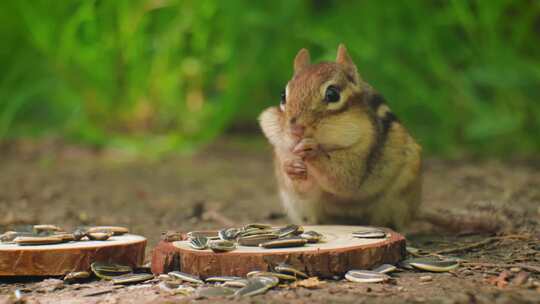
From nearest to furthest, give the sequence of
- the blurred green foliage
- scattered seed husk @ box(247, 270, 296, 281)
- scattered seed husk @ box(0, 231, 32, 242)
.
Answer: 1. scattered seed husk @ box(247, 270, 296, 281)
2. scattered seed husk @ box(0, 231, 32, 242)
3. the blurred green foliage

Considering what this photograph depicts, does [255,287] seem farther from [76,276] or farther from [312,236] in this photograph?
[76,276]

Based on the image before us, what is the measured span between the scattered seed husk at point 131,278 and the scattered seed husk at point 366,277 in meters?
0.71

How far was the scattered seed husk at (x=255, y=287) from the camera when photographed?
2158 millimetres

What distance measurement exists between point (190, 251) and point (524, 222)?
1.69 m

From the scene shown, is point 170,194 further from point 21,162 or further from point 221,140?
point 221,140

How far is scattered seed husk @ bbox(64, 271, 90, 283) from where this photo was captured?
2.54 m

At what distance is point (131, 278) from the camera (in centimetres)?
250

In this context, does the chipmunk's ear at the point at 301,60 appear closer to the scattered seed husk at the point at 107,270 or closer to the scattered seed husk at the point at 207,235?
the scattered seed husk at the point at 207,235

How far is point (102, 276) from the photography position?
2.56 meters

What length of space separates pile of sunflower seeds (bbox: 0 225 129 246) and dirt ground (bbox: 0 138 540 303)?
0.15 m

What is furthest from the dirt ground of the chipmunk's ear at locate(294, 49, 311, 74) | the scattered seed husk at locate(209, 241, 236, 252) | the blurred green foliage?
the chipmunk's ear at locate(294, 49, 311, 74)

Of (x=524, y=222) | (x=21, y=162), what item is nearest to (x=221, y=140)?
(x=21, y=162)

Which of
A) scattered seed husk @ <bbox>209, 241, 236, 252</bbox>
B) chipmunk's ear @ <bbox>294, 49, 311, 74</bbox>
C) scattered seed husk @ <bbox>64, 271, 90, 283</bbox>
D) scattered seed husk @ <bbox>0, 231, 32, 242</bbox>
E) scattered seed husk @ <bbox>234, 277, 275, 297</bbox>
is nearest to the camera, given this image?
scattered seed husk @ <bbox>234, 277, 275, 297</bbox>

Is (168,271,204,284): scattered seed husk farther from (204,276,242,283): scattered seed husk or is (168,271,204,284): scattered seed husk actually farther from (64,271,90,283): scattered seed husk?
(64,271,90,283): scattered seed husk
